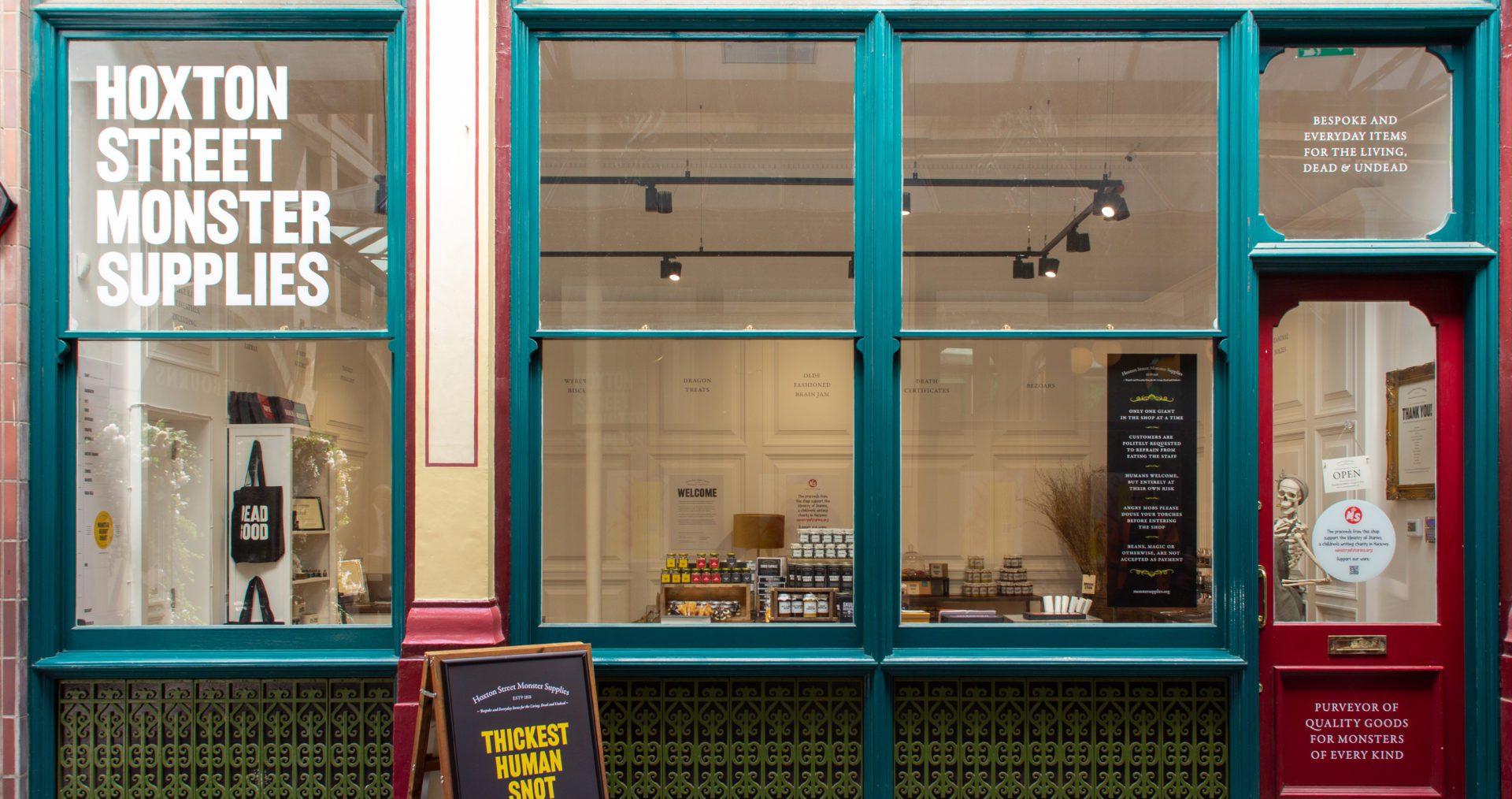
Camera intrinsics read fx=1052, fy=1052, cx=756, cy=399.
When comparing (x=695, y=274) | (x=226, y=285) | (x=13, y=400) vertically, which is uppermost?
(x=695, y=274)

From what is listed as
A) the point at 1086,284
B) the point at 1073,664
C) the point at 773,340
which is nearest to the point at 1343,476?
the point at 1086,284

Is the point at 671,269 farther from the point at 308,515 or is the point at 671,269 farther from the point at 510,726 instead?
the point at 510,726

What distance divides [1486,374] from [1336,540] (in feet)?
3.40

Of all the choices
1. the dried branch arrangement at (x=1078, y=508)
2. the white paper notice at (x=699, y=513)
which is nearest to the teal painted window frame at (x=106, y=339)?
the white paper notice at (x=699, y=513)

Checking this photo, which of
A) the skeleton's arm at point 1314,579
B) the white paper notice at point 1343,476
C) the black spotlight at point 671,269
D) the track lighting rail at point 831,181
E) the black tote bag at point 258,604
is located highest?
the track lighting rail at point 831,181

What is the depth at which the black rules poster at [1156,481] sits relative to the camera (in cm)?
512

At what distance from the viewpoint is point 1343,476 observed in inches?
202

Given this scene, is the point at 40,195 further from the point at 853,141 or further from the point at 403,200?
the point at 853,141

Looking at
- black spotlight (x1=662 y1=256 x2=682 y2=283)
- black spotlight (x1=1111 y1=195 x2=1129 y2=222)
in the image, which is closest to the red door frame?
black spotlight (x1=1111 y1=195 x2=1129 y2=222)

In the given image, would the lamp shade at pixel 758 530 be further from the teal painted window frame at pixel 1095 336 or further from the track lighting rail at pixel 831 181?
the track lighting rail at pixel 831 181

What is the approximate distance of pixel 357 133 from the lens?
516 centimetres

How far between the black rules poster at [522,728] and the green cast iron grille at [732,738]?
0.73 metres

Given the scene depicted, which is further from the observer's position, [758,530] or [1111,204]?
[758,530]

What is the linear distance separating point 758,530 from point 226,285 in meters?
3.32
